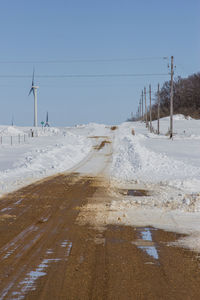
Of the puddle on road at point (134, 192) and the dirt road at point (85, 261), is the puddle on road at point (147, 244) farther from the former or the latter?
the puddle on road at point (134, 192)

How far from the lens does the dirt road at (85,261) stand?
13.8 ft

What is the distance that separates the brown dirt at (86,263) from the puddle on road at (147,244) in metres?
0.07

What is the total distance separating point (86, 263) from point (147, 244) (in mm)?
1365

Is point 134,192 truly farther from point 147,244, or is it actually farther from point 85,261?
point 85,261

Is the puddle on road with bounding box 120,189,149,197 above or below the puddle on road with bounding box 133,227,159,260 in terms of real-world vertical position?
above

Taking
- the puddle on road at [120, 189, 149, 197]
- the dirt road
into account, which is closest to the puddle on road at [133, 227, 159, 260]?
the dirt road

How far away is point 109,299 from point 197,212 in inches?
206

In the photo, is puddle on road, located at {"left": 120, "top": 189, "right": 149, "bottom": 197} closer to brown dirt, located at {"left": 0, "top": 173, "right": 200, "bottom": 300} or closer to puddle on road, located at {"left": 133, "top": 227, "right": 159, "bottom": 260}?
brown dirt, located at {"left": 0, "top": 173, "right": 200, "bottom": 300}

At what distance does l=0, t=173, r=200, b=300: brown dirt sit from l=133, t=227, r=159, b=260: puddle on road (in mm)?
70

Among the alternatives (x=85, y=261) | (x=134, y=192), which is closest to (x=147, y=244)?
(x=85, y=261)

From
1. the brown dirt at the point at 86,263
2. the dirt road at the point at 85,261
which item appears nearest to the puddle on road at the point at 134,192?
the dirt road at the point at 85,261

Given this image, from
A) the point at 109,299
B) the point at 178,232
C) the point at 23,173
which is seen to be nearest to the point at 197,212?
the point at 178,232

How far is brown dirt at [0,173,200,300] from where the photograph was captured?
4.19 meters

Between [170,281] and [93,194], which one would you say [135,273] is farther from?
[93,194]
